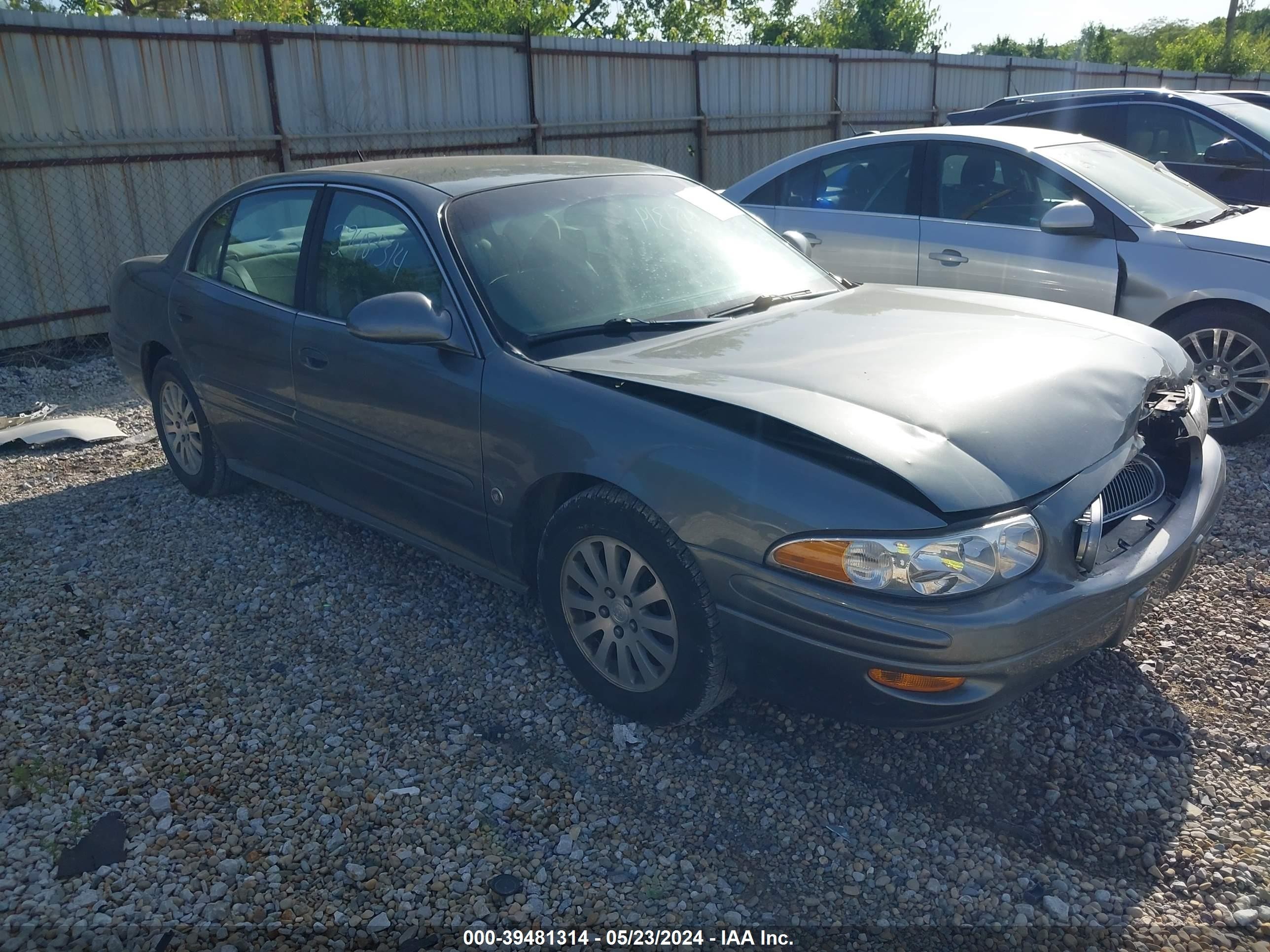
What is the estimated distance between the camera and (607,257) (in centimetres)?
382

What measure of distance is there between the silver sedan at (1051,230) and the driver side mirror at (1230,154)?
1.72 m

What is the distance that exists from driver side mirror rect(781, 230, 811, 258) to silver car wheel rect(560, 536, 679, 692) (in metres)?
2.13

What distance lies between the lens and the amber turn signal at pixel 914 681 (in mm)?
2648

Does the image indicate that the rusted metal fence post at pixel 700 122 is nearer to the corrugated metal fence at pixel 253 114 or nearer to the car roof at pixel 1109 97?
the corrugated metal fence at pixel 253 114

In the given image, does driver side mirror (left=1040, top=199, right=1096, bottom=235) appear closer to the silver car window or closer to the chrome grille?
the chrome grille

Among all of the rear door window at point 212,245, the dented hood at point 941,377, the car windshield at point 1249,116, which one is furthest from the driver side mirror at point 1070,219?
the rear door window at point 212,245

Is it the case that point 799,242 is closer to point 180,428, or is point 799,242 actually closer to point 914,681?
A: point 914,681

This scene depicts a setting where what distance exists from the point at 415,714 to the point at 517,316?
1.39 m

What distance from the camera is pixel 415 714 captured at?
11.4 ft

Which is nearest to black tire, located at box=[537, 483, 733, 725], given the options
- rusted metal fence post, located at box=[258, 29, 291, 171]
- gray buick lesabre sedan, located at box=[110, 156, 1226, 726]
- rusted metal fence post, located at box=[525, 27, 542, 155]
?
gray buick lesabre sedan, located at box=[110, 156, 1226, 726]

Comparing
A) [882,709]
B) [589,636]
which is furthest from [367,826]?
[882,709]

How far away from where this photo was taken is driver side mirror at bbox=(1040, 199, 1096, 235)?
5691mm

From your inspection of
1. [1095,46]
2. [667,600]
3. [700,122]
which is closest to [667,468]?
[667,600]

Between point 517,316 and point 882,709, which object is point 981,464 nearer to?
point 882,709
